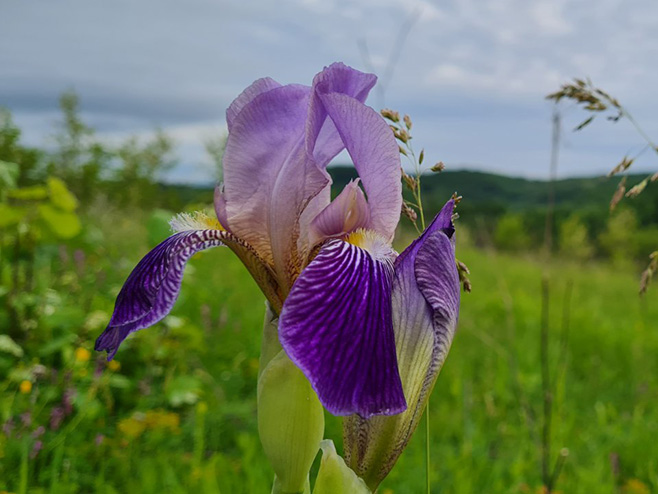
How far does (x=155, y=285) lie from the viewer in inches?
45.3

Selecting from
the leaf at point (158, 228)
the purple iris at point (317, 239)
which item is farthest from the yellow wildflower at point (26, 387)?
the purple iris at point (317, 239)

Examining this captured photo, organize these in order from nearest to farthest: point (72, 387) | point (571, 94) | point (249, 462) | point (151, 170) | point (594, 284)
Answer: point (571, 94)
point (249, 462)
point (72, 387)
point (594, 284)
point (151, 170)

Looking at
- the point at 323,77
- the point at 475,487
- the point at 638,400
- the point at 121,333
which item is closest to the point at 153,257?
the point at 121,333

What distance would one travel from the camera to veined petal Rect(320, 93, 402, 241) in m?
1.08

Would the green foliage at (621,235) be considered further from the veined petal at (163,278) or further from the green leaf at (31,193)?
the veined petal at (163,278)

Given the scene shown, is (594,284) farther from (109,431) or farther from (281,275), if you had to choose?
(281,275)

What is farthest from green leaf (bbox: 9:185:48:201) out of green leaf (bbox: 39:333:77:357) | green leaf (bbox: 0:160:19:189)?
green leaf (bbox: 39:333:77:357)

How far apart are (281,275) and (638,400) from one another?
426cm

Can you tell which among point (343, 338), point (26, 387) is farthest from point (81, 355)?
point (343, 338)

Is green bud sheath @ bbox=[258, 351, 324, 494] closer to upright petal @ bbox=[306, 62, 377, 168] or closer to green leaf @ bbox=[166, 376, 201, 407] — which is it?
upright petal @ bbox=[306, 62, 377, 168]

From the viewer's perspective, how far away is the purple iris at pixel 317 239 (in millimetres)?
896

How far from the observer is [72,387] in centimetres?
277

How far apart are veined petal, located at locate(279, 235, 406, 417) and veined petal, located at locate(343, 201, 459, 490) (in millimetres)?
65

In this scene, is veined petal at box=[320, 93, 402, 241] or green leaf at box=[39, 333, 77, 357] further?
green leaf at box=[39, 333, 77, 357]
